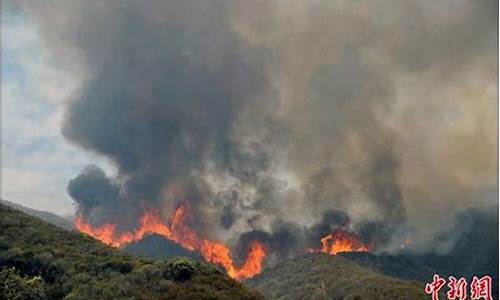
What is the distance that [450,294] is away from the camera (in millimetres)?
44312

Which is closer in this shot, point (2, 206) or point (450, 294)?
point (450, 294)

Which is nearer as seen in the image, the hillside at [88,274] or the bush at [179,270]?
the hillside at [88,274]

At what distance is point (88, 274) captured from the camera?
121 metres

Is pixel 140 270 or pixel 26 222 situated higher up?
pixel 26 222

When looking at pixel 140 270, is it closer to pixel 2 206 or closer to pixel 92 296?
pixel 92 296

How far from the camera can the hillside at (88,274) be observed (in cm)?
11169

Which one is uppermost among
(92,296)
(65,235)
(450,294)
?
(65,235)

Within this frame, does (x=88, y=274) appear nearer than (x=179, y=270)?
Yes

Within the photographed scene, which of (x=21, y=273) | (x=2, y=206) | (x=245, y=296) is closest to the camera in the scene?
(x=21, y=273)

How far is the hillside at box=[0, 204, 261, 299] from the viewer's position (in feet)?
366

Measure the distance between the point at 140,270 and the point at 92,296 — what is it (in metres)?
16.3

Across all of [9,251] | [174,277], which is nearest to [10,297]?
[9,251]

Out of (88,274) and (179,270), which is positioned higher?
(179,270)

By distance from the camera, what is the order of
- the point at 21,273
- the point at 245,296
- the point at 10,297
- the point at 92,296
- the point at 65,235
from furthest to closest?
the point at 65,235, the point at 245,296, the point at 21,273, the point at 92,296, the point at 10,297
